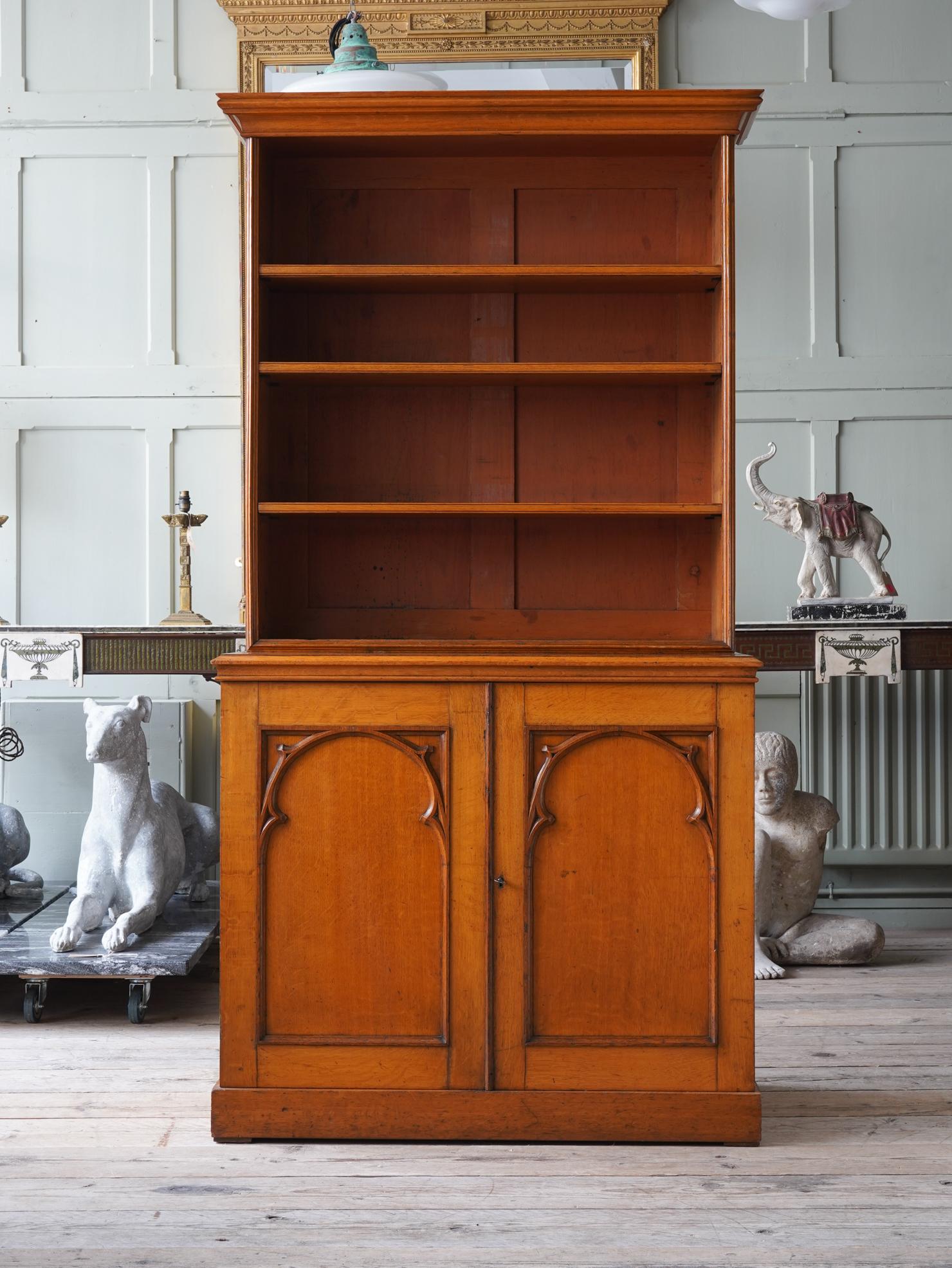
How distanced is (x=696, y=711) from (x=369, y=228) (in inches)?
54.4

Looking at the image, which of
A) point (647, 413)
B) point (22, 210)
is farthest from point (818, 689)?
point (22, 210)

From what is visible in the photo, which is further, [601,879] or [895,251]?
[895,251]

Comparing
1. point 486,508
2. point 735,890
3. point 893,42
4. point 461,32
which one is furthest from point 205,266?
point 735,890

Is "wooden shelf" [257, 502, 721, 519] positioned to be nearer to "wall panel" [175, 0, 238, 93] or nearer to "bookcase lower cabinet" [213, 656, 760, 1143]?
"bookcase lower cabinet" [213, 656, 760, 1143]

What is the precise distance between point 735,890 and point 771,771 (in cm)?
128

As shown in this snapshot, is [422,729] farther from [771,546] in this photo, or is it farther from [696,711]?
[771,546]

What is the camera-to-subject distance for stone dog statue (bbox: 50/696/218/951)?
3160mm

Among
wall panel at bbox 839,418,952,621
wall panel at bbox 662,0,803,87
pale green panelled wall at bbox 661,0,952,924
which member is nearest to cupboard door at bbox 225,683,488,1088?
pale green panelled wall at bbox 661,0,952,924

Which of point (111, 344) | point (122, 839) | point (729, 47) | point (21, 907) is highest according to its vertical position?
point (729, 47)

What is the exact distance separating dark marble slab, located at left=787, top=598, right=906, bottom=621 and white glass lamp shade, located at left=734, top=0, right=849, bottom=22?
65.4 inches

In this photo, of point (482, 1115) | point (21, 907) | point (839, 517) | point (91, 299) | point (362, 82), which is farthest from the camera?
point (91, 299)

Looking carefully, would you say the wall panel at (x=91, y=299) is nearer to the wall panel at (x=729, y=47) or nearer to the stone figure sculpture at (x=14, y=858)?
the stone figure sculpture at (x=14, y=858)

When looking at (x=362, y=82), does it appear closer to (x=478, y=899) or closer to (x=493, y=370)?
(x=493, y=370)

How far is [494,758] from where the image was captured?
2.33 meters
